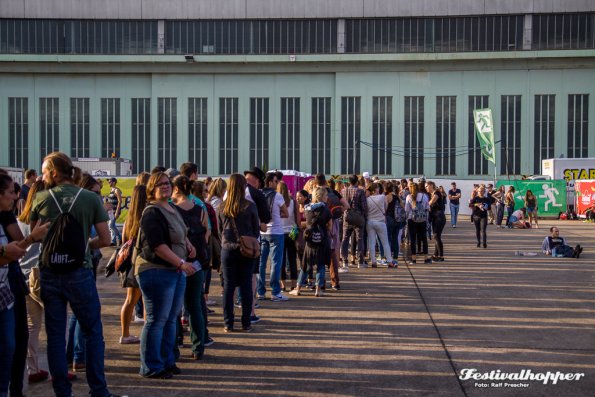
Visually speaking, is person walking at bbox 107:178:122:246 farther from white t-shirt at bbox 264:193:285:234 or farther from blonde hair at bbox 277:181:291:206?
white t-shirt at bbox 264:193:285:234

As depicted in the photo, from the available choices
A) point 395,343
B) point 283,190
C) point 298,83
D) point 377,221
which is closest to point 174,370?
point 395,343

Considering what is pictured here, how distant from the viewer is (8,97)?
4738 cm

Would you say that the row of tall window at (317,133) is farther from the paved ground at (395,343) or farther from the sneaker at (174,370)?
the sneaker at (174,370)

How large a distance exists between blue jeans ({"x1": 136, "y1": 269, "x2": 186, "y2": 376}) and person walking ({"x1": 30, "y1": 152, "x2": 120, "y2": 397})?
0.63 meters

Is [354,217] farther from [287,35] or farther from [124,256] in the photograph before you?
[287,35]

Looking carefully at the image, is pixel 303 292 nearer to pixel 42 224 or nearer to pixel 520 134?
pixel 42 224

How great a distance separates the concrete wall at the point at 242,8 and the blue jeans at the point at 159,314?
1630 inches

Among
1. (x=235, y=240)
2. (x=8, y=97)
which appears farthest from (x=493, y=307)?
(x=8, y=97)

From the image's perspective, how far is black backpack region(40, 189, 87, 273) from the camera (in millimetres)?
5456

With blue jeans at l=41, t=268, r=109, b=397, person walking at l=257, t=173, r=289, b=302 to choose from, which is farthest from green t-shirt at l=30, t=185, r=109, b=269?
person walking at l=257, t=173, r=289, b=302

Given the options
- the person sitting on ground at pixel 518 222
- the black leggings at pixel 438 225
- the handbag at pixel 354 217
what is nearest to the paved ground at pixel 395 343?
the handbag at pixel 354 217

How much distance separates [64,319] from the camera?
5.68 m

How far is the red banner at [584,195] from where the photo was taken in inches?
1286

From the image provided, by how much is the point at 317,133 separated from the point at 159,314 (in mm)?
41261
